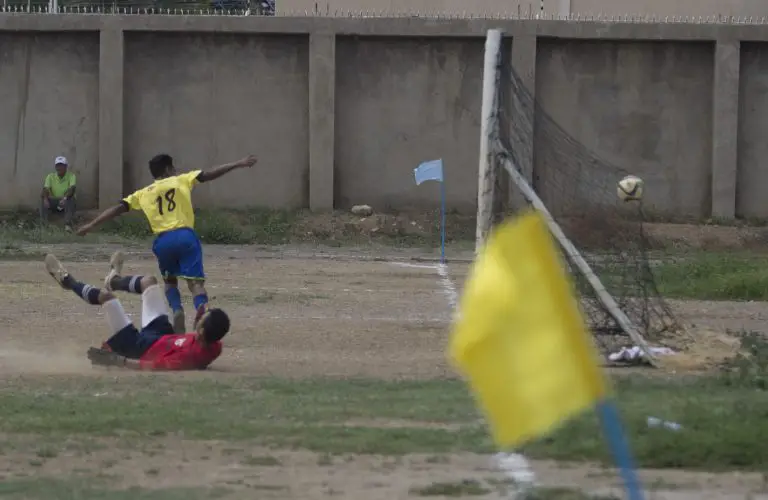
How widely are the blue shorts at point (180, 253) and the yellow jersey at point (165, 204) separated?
7 cm

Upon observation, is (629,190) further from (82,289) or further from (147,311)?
(82,289)

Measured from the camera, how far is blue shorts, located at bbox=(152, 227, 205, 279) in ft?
41.6

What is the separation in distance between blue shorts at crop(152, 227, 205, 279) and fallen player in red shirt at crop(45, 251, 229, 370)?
3.13 ft

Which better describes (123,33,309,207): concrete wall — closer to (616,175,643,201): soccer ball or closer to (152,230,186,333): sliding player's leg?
(616,175,643,201): soccer ball

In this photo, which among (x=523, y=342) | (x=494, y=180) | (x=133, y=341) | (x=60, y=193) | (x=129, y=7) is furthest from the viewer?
(x=129, y=7)

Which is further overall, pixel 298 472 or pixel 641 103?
pixel 641 103

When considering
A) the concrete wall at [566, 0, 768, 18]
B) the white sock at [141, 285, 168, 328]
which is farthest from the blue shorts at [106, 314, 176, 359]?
the concrete wall at [566, 0, 768, 18]

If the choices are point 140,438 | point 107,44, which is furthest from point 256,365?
point 107,44

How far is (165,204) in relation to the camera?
12.7 m

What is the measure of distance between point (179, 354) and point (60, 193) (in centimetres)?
1510

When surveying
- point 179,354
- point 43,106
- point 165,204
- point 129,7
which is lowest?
point 179,354

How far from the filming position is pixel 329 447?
8.07 meters

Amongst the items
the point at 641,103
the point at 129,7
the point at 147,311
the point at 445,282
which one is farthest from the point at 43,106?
the point at 147,311

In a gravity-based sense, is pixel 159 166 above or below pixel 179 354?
above
